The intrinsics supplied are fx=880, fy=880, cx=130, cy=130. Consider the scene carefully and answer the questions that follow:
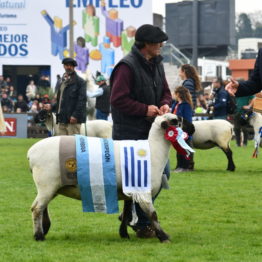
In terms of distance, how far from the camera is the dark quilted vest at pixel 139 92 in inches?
352

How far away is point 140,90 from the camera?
900 centimetres

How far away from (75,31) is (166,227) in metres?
34.7

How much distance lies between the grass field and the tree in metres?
136

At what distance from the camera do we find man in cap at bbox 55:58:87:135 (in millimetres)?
15680

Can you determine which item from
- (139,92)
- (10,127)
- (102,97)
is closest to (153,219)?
(139,92)

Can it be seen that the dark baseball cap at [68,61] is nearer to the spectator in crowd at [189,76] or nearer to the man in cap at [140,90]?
the spectator in crowd at [189,76]

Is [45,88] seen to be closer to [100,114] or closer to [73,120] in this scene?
[100,114]

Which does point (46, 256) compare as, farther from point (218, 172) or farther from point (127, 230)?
point (218, 172)

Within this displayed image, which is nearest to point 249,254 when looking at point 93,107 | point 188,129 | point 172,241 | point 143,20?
point 172,241

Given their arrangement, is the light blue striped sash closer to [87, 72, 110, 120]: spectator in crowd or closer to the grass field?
the grass field

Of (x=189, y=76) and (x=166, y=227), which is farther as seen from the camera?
(x=189, y=76)

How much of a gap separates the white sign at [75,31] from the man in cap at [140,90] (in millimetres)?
33865

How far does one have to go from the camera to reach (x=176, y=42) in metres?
52.8

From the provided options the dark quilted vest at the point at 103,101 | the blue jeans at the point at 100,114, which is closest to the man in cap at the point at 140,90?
the dark quilted vest at the point at 103,101
